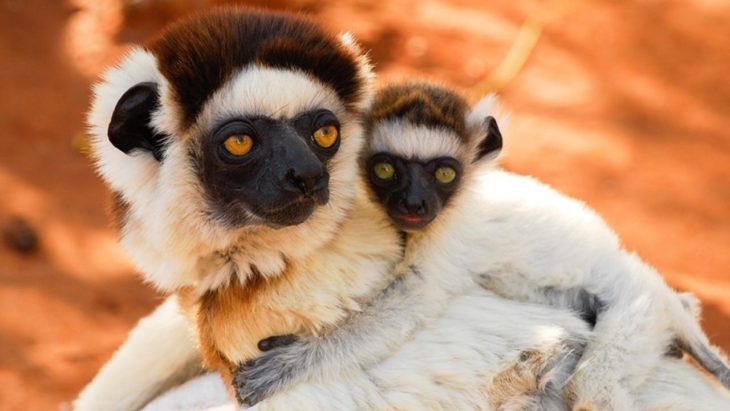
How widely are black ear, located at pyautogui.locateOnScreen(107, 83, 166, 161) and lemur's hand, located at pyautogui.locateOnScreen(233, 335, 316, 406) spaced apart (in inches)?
30.8

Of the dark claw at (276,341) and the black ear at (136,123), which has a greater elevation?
the black ear at (136,123)

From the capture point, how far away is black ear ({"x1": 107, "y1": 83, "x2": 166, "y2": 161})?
116 inches

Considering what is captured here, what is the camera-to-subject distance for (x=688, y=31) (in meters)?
7.98

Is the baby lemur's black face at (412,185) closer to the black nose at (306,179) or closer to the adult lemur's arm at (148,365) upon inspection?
the black nose at (306,179)

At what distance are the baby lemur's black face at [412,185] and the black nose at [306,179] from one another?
0.60 meters

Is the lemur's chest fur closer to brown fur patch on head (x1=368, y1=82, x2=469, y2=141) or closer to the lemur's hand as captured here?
the lemur's hand

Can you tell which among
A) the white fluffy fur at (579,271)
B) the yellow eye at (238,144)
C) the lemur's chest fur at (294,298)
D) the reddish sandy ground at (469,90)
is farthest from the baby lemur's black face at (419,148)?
the reddish sandy ground at (469,90)

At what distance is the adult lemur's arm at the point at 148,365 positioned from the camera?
13.3ft

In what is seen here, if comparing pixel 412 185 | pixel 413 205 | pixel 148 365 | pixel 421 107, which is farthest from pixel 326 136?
pixel 148 365

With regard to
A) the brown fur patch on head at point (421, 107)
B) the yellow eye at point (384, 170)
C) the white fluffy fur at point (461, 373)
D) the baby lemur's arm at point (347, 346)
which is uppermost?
the brown fur patch on head at point (421, 107)

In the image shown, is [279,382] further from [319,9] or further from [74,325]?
[319,9]

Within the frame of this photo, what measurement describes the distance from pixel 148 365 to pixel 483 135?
1.80 m

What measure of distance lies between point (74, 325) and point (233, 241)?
3584mm

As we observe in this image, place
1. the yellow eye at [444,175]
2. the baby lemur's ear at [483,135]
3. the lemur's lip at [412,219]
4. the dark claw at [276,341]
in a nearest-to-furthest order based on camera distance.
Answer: the dark claw at [276,341]
the lemur's lip at [412,219]
the yellow eye at [444,175]
the baby lemur's ear at [483,135]
